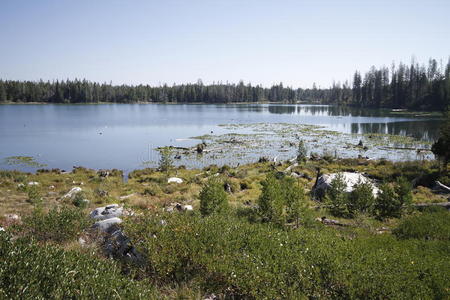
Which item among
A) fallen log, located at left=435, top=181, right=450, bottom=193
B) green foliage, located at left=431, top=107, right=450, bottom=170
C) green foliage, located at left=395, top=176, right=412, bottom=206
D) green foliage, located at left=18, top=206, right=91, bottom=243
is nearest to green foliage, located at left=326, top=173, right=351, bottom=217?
green foliage, located at left=395, top=176, right=412, bottom=206

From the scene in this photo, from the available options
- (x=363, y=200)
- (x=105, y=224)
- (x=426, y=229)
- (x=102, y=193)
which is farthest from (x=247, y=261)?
(x=102, y=193)

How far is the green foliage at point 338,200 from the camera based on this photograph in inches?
595

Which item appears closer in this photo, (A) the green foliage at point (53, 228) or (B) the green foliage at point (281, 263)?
(B) the green foliage at point (281, 263)

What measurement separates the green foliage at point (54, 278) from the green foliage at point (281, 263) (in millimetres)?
1355

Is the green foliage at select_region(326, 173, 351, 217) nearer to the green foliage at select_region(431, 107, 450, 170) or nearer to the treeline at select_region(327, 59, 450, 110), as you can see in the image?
the green foliage at select_region(431, 107, 450, 170)

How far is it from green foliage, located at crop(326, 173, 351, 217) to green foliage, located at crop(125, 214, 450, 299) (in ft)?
20.8

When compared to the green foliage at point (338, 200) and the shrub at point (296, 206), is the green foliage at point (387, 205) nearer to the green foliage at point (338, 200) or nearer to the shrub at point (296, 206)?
the green foliage at point (338, 200)

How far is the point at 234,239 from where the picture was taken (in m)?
7.82

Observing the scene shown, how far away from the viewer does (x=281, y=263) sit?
648 cm

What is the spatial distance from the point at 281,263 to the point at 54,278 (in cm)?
414

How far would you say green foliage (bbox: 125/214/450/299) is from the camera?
5898mm

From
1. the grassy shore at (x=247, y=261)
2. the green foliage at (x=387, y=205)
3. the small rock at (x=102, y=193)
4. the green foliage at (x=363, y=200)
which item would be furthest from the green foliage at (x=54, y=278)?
the small rock at (x=102, y=193)

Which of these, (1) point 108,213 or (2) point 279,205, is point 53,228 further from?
(2) point 279,205

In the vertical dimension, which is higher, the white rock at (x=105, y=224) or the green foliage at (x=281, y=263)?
the green foliage at (x=281, y=263)
